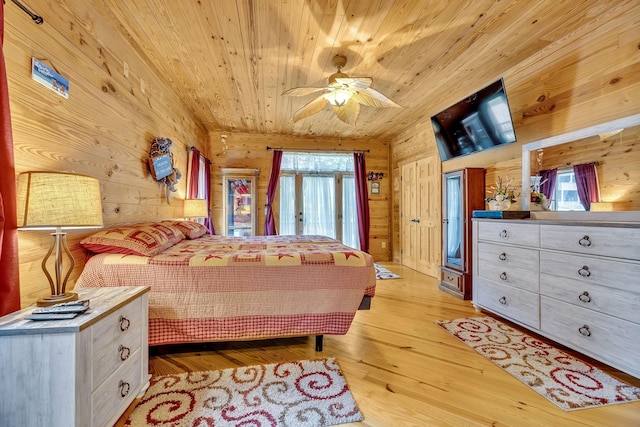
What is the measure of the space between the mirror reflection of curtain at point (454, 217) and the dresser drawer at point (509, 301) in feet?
2.33

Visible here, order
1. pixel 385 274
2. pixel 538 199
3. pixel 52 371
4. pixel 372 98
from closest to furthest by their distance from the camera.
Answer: pixel 52 371 < pixel 538 199 < pixel 372 98 < pixel 385 274

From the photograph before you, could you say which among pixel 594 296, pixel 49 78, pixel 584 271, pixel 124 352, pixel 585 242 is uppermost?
pixel 49 78

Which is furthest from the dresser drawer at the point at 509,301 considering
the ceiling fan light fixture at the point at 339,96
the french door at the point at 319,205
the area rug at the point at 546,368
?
the french door at the point at 319,205

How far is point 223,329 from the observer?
1720 mm

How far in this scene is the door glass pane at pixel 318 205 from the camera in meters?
5.18

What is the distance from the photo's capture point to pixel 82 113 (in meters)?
1.68

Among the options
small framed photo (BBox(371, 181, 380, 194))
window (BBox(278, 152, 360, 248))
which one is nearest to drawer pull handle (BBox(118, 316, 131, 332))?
window (BBox(278, 152, 360, 248))

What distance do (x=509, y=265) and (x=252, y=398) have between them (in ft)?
7.54

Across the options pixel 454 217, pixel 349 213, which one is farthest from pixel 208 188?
pixel 454 217

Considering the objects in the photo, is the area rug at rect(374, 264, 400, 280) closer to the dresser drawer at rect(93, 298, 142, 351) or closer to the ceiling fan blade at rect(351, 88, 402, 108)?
the ceiling fan blade at rect(351, 88, 402, 108)

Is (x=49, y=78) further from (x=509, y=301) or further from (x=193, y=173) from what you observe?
(x=509, y=301)

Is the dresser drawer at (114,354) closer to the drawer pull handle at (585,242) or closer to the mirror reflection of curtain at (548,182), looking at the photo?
the drawer pull handle at (585,242)

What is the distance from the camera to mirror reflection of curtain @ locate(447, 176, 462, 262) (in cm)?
324

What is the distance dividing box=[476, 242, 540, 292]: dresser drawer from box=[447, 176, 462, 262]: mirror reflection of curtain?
0.65 metres
